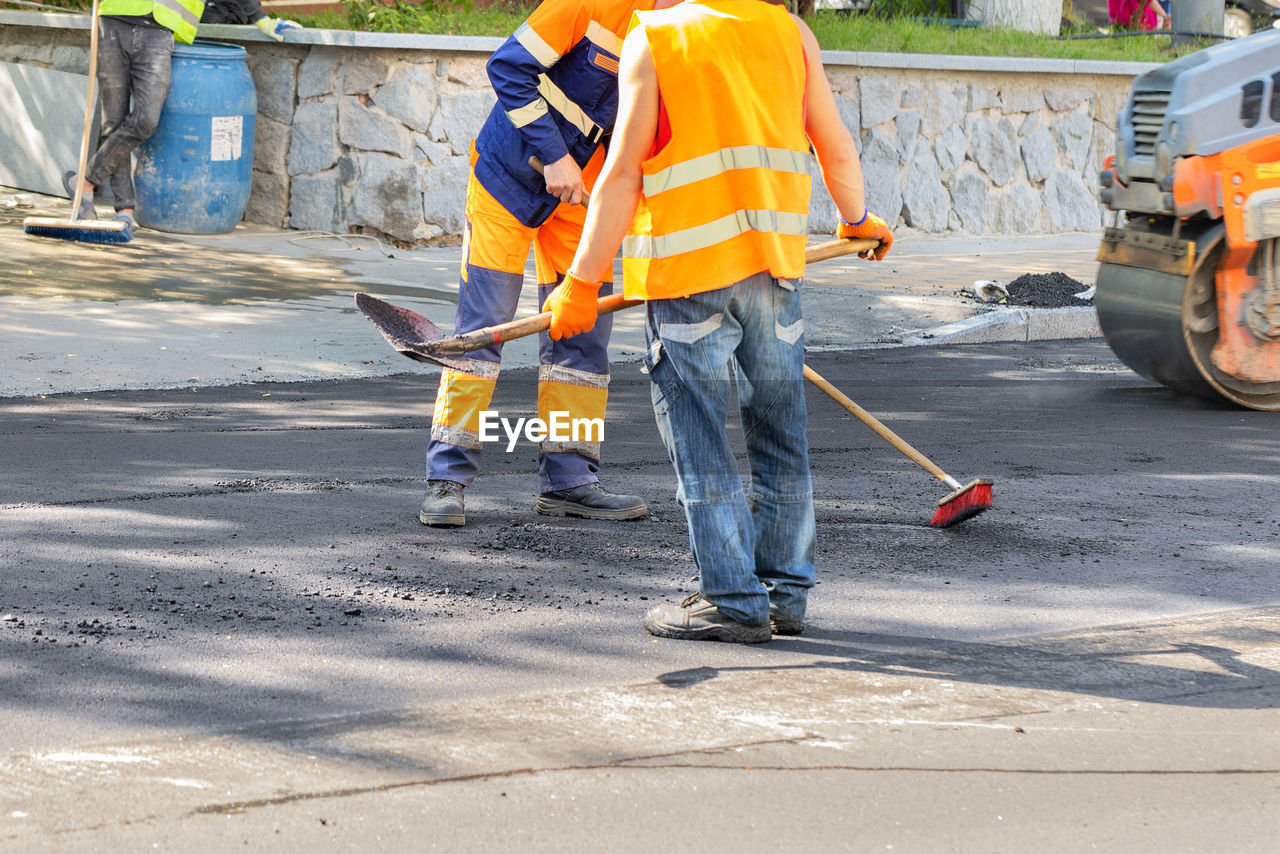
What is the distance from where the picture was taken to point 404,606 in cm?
390

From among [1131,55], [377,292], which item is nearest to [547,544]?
[377,292]

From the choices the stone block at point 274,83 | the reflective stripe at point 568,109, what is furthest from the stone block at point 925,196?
the reflective stripe at point 568,109

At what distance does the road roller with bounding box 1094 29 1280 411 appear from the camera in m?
6.41

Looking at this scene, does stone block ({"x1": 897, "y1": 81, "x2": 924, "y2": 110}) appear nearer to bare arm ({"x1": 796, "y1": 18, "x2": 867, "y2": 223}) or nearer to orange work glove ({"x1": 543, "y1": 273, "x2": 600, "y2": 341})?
bare arm ({"x1": 796, "y1": 18, "x2": 867, "y2": 223})

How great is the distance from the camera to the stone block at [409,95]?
10281mm

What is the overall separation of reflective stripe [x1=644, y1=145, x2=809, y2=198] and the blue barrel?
7.11 metres

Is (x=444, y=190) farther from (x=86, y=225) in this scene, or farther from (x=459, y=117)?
(x=86, y=225)

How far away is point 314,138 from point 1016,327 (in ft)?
16.6

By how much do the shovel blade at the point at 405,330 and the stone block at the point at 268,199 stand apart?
6.48 meters

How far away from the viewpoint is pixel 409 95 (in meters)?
10.3

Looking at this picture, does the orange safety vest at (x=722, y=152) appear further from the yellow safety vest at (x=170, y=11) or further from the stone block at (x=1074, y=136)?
the stone block at (x=1074, y=136)

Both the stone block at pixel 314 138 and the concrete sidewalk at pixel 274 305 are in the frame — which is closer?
the concrete sidewalk at pixel 274 305

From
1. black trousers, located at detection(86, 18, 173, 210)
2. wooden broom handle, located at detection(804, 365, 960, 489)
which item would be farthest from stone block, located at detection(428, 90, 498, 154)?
wooden broom handle, located at detection(804, 365, 960, 489)

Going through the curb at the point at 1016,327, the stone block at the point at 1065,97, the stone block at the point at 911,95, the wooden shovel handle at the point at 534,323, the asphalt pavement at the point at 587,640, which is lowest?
the asphalt pavement at the point at 587,640
